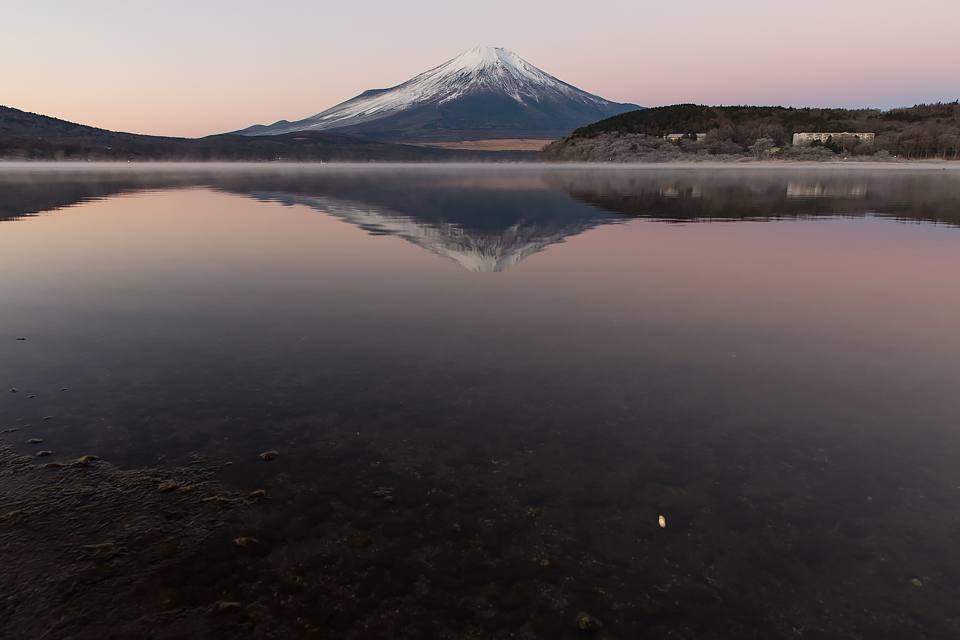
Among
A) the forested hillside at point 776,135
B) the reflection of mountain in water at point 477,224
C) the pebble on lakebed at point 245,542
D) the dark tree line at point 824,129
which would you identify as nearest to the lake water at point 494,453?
the pebble on lakebed at point 245,542

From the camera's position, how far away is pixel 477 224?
23547 mm

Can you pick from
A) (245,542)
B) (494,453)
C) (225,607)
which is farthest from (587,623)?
(245,542)

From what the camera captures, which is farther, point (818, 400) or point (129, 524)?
point (818, 400)

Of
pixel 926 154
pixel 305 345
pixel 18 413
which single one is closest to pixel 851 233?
pixel 305 345

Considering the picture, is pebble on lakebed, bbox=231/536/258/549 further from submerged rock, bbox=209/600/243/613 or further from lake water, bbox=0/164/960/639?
submerged rock, bbox=209/600/243/613

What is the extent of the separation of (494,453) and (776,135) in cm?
18968

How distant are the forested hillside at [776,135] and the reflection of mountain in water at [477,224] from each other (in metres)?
144

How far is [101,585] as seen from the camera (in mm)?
3709

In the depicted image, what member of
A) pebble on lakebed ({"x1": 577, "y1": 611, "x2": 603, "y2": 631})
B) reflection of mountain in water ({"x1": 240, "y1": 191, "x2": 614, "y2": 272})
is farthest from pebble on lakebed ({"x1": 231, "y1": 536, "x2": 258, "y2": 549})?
reflection of mountain in water ({"x1": 240, "y1": 191, "x2": 614, "y2": 272})

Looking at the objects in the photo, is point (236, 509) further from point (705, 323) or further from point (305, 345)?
point (705, 323)

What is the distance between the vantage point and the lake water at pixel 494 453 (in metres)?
3.65

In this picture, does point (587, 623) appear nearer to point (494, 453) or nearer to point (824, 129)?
point (494, 453)

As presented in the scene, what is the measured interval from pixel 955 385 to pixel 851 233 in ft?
56.1

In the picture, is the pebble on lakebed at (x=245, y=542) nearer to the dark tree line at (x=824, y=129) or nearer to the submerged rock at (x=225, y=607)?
the submerged rock at (x=225, y=607)
